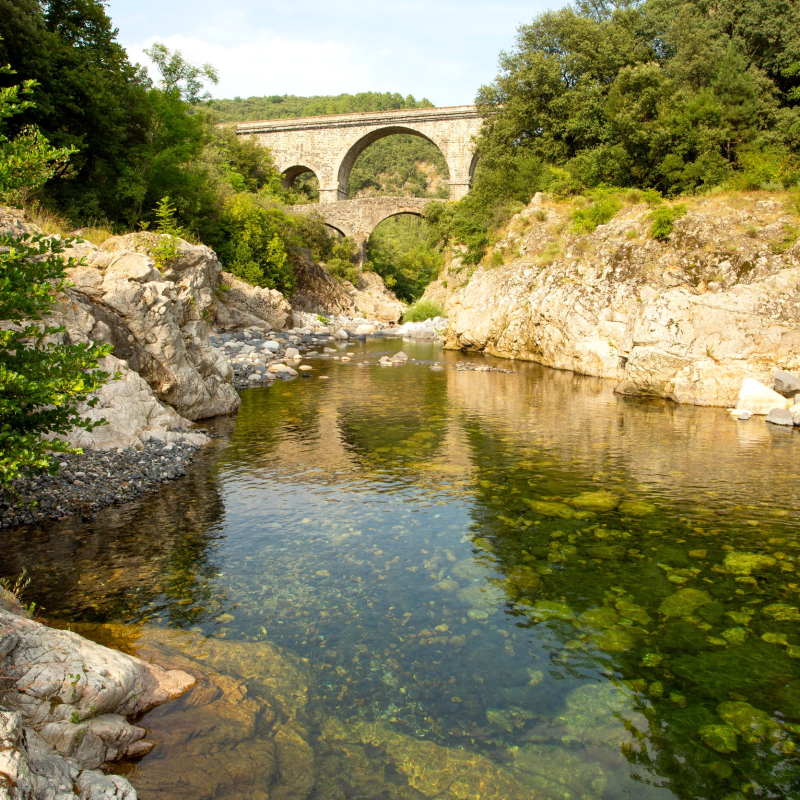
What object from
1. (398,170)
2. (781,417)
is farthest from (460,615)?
(398,170)

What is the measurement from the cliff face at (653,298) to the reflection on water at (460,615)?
18.6ft

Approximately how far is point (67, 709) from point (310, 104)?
11102 cm

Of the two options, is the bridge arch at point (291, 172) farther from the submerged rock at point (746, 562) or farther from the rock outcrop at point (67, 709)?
the rock outcrop at point (67, 709)

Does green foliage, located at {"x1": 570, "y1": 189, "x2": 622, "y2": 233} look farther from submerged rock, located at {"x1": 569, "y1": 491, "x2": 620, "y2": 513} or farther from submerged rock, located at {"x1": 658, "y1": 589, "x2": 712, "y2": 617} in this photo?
submerged rock, located at {"x1": 658, "y1": 589, "x2": 712, "y2": 617}

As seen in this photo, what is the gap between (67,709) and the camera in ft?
13.3

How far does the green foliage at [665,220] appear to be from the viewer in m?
21.3

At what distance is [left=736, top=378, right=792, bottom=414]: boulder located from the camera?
50.5 ft

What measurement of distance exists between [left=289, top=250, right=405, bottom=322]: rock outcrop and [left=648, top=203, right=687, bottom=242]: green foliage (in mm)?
28646

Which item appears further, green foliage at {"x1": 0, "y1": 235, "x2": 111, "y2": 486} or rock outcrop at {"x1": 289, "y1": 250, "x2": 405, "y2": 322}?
rock outcrop at {"x1": 289, "y1": 250, "x2": 405, "y2": 322}

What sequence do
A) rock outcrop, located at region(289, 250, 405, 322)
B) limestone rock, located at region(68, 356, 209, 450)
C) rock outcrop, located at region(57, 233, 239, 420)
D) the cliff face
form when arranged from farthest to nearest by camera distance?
rock outcrop, located at region(289, 250, 405, 322) < the cliff face < rock outcrop, located at region(57, 233, 239, 420) < limestone rock, located at region(68, 356, 209, 450)

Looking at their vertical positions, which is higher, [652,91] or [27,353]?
[652,91]

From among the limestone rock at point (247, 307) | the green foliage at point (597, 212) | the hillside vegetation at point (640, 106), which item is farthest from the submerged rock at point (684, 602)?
the limestone rock at point (247, 307)

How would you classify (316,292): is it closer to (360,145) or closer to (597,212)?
(360,145)

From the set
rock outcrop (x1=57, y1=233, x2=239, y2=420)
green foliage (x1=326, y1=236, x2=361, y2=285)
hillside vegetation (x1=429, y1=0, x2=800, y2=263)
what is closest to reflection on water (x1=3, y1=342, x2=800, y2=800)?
rock outcrop (x1=57, y1=233, x2=239, y2=420)
